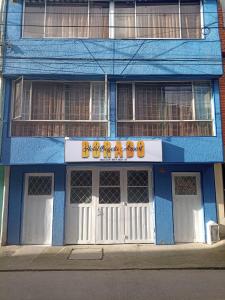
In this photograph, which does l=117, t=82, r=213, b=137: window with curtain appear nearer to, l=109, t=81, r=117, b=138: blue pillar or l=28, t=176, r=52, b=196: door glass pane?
l=109, t=81, r=117, b=138: blue pillar

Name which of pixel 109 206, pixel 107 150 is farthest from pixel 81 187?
pixel 107 150

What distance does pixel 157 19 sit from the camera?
10453mm

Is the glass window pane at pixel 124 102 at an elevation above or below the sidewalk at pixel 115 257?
above

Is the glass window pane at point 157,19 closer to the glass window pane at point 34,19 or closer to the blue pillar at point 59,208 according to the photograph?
the glass window pane at point 34,19

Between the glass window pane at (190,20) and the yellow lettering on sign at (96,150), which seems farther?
the glass window pane at (190,20)

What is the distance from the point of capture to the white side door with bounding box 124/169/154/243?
960 centimetres

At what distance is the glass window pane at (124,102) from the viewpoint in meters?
9.91

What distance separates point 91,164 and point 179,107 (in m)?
3.36

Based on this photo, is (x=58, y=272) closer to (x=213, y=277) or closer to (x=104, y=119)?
(x=213, y=277)

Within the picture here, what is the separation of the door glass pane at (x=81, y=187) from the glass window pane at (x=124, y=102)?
2.12 meters

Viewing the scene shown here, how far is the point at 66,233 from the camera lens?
9.57m

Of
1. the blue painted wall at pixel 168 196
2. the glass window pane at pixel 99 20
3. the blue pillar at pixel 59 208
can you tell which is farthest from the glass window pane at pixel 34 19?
the blue painted wall at pixel 168 196

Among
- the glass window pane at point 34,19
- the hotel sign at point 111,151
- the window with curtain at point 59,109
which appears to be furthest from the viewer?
the glass window pane at point 34,19

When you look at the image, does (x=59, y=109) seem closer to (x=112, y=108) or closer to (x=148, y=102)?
(x=112, y=108)
